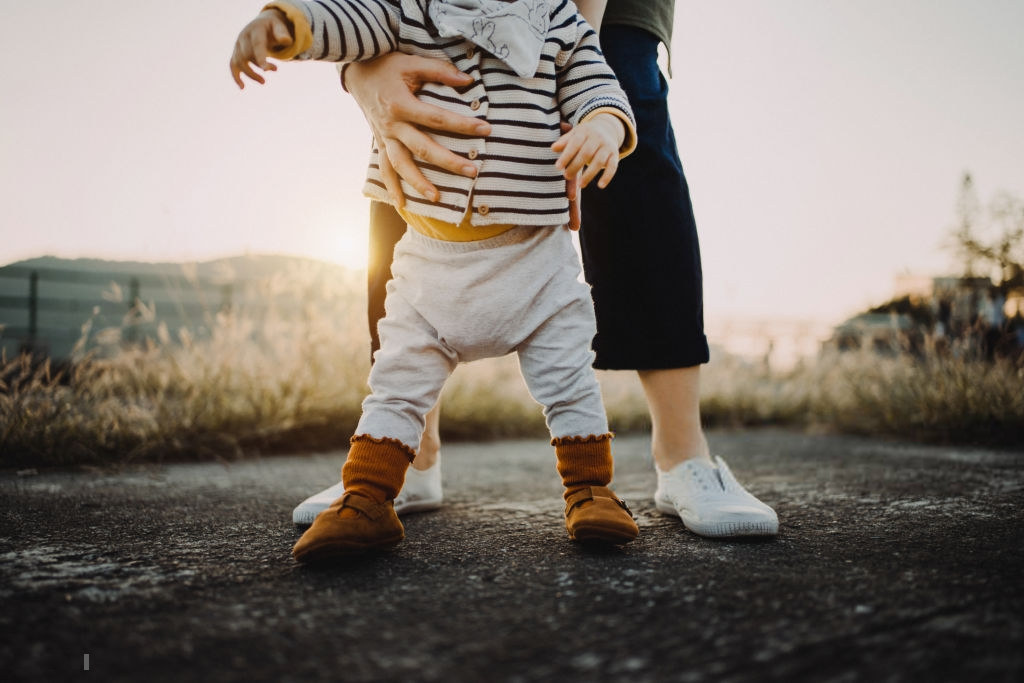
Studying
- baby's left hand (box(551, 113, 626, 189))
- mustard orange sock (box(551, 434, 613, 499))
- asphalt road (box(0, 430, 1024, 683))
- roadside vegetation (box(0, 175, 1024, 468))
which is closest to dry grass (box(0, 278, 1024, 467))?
roadside vegetation (box(0, 175, 1024, 468))

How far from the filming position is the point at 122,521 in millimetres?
1377

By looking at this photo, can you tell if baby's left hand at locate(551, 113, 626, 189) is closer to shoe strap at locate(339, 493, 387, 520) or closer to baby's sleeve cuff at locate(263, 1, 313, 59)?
baby's sleeve cuff at locate(263, 1, 313, 59)

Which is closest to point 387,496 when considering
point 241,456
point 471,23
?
point 471,23

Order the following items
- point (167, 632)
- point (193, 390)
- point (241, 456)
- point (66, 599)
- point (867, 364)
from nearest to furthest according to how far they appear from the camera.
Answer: point (167, 632), point (66, 599), point (241, 456), point (193, 390), point (867, 364)

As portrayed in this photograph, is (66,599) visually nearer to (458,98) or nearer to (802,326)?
(458,98)

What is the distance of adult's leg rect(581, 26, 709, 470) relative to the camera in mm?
1541

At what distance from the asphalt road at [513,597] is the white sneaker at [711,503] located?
36 mm

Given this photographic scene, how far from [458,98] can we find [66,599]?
108cm

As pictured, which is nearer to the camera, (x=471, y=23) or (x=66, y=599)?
(x=66, y=599)

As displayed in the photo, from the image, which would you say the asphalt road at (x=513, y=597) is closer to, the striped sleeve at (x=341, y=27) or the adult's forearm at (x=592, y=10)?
the striped sleeve at (x=341, y=27)

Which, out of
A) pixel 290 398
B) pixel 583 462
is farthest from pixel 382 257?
pixel 290 398

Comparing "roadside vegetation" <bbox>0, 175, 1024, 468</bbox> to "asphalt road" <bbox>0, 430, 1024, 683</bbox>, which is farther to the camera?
"roadside vegetation" <bbox>0, 175, 1024, 468</bbox>

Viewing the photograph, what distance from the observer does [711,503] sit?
1.32m

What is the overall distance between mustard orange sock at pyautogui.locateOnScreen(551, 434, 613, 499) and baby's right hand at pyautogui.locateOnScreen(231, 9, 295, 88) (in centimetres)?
91
